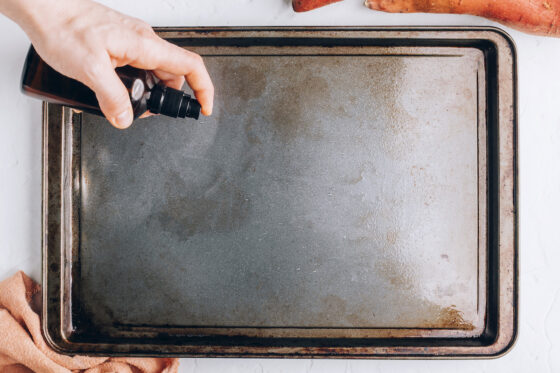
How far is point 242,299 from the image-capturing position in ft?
2.10

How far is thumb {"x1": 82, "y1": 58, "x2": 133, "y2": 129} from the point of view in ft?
1.28

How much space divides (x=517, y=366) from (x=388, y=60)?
1.99 ft

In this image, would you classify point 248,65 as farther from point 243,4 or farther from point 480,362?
point 480,362

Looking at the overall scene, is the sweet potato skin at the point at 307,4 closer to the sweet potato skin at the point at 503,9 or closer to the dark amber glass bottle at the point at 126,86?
the sweet potato skin at the point at 503,9

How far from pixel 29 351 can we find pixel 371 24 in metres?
0.82

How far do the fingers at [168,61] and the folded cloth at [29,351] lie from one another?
0.47 metres

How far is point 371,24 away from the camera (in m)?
0.64

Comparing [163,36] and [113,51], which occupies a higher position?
[163,36]

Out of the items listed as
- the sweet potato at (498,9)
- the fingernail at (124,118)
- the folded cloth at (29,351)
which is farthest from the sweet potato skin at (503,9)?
the folded cloth at (29,351)

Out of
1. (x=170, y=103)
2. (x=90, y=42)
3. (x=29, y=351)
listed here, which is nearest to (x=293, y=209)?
(x=170, y=103)

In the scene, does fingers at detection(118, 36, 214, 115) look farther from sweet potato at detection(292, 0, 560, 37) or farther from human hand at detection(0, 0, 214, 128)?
sweet potato at detection(292, 0, 560, 37)

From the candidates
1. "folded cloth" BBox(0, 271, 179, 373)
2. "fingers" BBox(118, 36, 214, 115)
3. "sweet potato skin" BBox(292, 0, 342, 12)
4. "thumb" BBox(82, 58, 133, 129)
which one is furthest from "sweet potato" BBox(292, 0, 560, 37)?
"folded cloth" BBox(0, 271, 179, 373)

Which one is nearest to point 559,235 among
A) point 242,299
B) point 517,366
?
point 517,366

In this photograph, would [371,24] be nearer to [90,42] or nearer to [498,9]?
[498,9]
